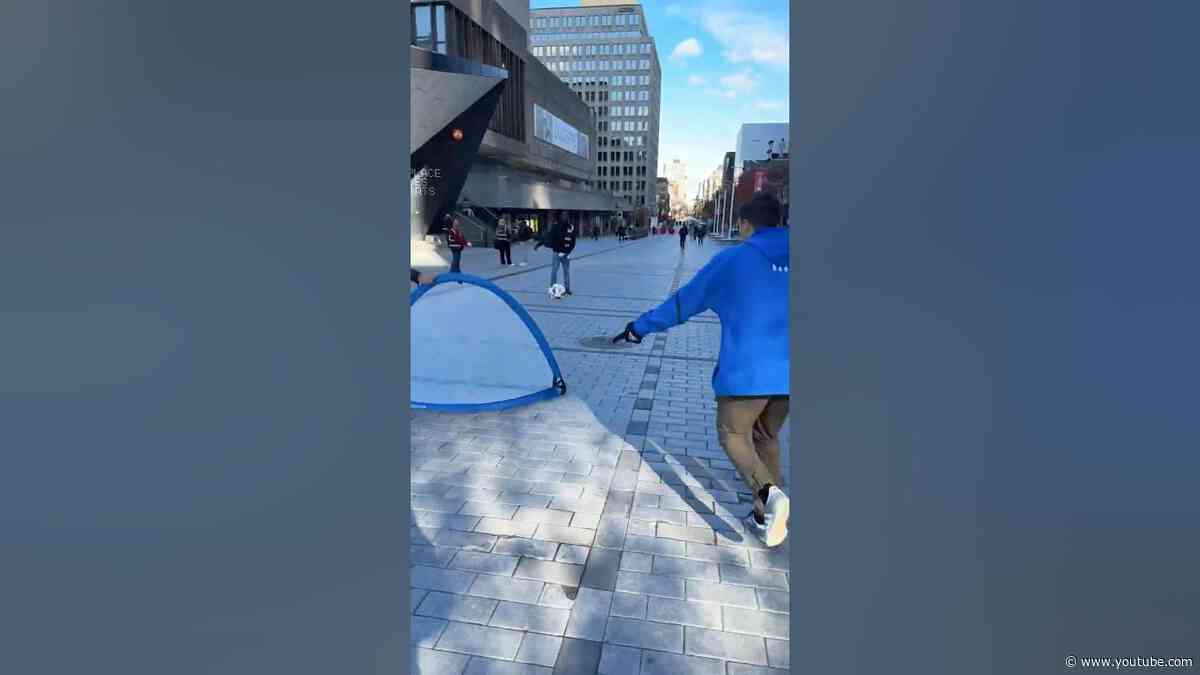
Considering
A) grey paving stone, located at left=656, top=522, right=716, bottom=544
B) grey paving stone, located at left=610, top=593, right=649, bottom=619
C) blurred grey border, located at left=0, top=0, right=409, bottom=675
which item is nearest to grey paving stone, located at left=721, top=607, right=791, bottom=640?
grey paving stone, located at left=610, top=593, right=649, bottom=619

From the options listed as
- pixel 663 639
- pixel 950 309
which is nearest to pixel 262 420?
pixel 950 309

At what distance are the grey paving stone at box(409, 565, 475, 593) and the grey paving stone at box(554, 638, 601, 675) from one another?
66 cm

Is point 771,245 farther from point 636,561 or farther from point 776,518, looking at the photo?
point 636,561

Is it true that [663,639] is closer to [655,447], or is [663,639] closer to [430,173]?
[655,447]

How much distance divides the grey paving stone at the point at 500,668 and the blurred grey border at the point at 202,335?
111 cm

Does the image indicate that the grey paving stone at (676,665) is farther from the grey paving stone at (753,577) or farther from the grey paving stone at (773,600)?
the grey paving stone at (753,577)

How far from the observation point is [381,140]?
1.38 meters

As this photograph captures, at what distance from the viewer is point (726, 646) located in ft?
8.76

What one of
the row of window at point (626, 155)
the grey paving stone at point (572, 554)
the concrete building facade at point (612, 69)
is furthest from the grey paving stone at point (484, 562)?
the row of window at point (626, 155)

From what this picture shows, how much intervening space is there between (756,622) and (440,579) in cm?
149

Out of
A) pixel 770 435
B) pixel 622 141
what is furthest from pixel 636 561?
pixel 622 141

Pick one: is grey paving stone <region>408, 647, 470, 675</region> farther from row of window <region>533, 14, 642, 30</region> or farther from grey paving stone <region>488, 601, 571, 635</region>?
row of window <region>533, 14, 642, 30</region>

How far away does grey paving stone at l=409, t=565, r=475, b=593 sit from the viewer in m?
3.09

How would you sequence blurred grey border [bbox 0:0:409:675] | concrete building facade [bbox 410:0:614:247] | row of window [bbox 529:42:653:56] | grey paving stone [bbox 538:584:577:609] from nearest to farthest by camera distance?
blurred grey border [bbox 0:0:409:675], grey paving stone [bbox 538:584:577:609], concrete building facade [bbox 410:0:614:247], row of window [bbox 529:42:653:56]
